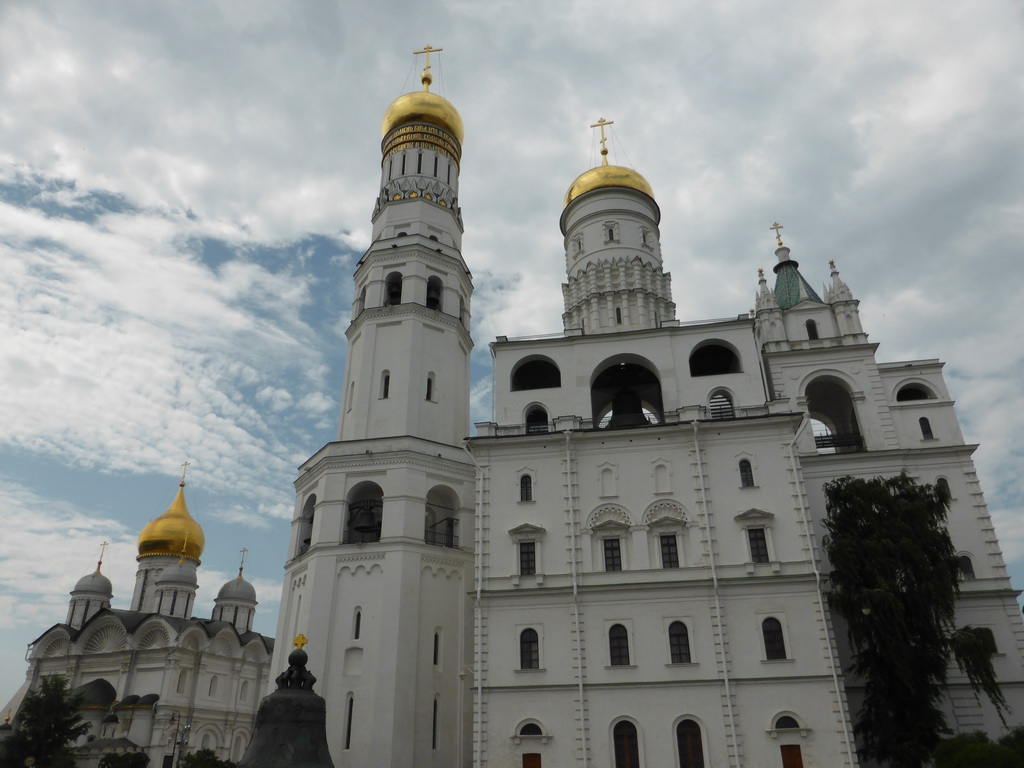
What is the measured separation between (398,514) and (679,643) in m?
10.7

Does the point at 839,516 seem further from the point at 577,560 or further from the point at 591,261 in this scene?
the point at 591,261

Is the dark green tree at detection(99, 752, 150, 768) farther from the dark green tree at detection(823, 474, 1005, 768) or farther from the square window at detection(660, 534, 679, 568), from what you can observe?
the dark green tree at detection(823, 474, 1005, 768)

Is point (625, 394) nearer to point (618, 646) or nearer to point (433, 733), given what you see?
point (618, 646)

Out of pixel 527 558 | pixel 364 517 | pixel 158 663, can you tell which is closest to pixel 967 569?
pixel 527 558

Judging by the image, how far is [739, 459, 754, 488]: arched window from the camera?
25250mm

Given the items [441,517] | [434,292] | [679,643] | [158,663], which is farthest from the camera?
[158,663]

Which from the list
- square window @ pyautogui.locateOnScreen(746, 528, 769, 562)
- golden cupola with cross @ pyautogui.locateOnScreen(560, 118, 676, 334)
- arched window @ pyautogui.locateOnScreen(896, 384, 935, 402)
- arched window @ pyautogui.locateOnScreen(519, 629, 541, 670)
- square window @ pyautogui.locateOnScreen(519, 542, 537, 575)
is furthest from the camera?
golden cupola with cross @ pyautogui.locateOnScreen(560, 118, 676, 334)

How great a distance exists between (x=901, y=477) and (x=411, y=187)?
2387 cm

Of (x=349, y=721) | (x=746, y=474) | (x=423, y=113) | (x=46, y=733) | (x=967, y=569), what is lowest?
(x=349, y=721)

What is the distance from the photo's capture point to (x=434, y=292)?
33.7 metres

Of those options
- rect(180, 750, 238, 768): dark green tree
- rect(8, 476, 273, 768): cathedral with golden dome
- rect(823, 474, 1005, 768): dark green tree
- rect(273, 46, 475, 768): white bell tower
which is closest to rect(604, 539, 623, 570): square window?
rect(273, 46, 475, 768): white bell tower

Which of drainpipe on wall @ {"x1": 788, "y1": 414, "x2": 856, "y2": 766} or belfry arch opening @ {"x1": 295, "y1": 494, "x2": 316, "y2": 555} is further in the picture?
belfry arch opening @ {"x1": 295, "y1": 494, "x2": 316, "y2": 555}

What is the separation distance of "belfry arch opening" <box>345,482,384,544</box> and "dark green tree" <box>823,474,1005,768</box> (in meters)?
15.7

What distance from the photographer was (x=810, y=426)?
3036 cm
